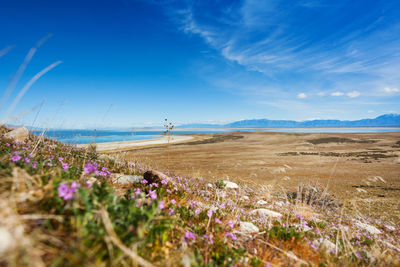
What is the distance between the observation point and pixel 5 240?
127 cm

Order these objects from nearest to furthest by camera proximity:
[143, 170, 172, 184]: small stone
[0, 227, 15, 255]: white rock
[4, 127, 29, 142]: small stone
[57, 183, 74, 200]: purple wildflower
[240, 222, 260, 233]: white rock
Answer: [0, 227, 15, 255]: white rock
[57, 183, 74, 200]: purple wildflower
[240, 222, 260, 233]: white rock
[143, 170, 172, 184]: small stone
[4, 127, 29, 142]: small stone

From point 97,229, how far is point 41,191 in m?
0.73

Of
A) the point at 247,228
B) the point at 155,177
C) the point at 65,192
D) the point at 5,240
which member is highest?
the point at 65,192


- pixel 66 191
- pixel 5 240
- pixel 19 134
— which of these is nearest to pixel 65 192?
pixel 66 191

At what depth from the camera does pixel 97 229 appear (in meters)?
1.61

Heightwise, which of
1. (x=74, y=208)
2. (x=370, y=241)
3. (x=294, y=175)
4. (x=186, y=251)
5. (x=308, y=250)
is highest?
(x=74, y=208)

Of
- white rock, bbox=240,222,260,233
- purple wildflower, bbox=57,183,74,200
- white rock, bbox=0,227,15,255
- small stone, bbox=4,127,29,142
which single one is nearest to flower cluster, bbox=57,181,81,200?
purple wildflower, bbox=57,183,74,200

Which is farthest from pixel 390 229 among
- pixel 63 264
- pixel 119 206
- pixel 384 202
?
pixel 63 264

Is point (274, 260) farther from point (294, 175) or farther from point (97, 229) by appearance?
point (294, 175)

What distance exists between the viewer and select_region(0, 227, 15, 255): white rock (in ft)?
3.99

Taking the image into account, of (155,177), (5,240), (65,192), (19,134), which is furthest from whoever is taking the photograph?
(19,134)

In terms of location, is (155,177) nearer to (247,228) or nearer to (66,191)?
(247,228)

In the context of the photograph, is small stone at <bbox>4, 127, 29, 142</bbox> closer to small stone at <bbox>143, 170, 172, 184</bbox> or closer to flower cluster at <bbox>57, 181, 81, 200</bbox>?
small stone at <bbox>143, 170, 172, 184</bbox>

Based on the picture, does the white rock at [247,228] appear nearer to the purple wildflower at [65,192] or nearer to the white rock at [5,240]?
the purple wildflower at [65,192]
